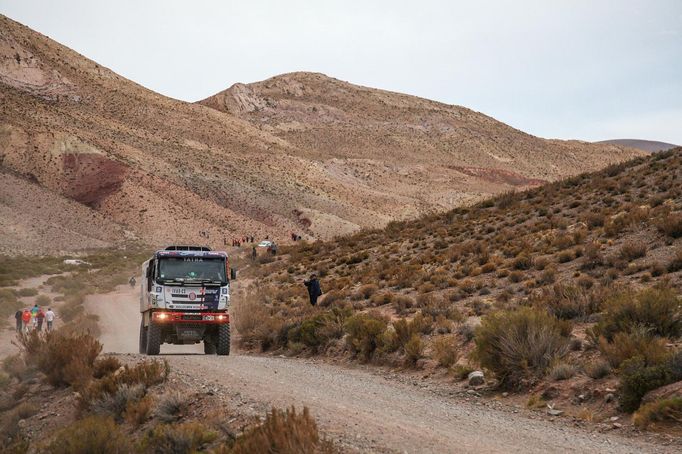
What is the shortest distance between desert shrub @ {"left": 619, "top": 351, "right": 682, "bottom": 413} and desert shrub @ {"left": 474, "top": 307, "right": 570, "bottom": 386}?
2549mm

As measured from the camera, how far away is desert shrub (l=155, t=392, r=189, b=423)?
11.4 metres

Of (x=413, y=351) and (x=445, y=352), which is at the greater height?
(x=445, y=352)

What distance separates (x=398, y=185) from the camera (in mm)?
132625

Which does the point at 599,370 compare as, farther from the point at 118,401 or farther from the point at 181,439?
the point at 118,401

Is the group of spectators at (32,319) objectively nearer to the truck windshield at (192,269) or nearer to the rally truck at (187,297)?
the rally truck at (187,297)

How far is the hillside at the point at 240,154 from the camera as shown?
88375 mm

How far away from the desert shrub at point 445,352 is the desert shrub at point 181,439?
7.34m

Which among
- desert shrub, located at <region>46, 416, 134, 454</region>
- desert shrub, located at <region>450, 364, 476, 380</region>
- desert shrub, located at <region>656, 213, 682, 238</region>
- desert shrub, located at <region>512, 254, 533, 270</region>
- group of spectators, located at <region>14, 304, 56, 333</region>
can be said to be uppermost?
desert shrub, located at <region>656, 213, 682, 238</region>

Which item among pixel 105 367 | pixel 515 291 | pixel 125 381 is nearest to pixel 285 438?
pixel 125 381

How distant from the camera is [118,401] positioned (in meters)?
12.8

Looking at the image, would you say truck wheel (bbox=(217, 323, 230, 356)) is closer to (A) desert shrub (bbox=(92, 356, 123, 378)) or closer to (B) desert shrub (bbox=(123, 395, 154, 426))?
(A) desert shrub (bbox=(92, 356, 123, 378))

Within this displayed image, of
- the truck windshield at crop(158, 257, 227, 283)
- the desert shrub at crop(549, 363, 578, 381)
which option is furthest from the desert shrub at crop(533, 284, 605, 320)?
the truck windshield at crop(158, 257, 227, 283)

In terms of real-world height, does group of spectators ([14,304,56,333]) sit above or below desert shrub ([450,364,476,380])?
below

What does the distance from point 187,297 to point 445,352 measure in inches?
301
